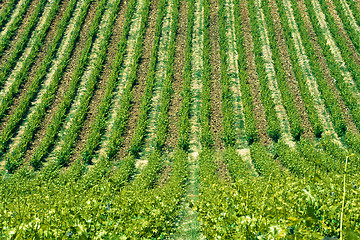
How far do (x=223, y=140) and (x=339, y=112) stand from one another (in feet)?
19.6

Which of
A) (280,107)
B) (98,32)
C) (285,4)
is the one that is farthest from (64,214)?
(285,4)

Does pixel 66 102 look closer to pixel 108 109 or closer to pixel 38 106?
pixel 38 106

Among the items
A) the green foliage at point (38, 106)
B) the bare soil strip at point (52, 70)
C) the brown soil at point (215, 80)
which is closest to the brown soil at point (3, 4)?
the bare soil strip at point (52, 70)

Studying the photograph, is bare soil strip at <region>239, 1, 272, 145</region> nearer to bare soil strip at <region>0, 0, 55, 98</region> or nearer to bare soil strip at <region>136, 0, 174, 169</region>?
bare soil strip at <region>136, 0, 174, 169</region>

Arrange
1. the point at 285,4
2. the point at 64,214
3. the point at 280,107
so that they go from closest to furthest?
the point at 64,214, the point at 280,107, the point at 285,4

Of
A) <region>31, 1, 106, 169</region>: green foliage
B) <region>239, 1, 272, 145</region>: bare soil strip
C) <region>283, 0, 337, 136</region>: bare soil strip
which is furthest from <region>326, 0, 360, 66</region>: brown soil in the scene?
<region>31, 1, 106, 169</region>: green foliage

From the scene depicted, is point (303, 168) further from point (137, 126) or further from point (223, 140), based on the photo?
point (137, 126)

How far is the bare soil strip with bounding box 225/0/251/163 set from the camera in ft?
60.3

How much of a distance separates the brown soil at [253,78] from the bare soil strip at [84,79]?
9127 mm

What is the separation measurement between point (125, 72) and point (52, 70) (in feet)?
13.5

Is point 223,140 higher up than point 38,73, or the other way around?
point 38,73

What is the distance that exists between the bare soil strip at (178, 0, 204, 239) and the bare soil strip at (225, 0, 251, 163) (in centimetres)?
179

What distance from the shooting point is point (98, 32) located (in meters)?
26.1

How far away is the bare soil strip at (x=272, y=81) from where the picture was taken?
19.1 m
